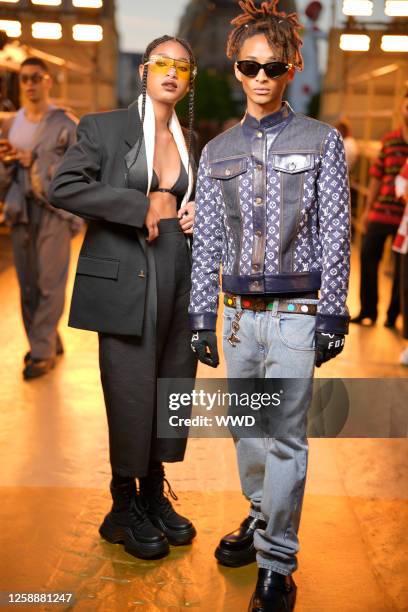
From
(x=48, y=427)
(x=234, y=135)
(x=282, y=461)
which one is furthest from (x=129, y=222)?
(x=48, y=427)

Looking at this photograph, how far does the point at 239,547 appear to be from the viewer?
3.05m

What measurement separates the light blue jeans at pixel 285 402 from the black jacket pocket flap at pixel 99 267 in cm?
43

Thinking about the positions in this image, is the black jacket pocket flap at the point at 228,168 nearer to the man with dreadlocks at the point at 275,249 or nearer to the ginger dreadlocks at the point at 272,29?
the man with dreadlocks at the point at 275,249

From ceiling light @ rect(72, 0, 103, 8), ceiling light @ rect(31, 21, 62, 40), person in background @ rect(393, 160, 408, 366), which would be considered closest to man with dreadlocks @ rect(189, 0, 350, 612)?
ceiling light @ rect(72, 0, 103, 8)

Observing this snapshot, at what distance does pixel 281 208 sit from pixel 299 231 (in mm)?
86

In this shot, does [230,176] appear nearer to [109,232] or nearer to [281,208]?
[281,208]

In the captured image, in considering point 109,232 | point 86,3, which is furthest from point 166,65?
point 86,3

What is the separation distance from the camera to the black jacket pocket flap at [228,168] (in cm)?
270

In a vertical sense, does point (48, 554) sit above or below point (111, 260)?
below

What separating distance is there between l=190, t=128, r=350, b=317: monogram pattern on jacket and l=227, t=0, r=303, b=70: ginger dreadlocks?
0.27 metres

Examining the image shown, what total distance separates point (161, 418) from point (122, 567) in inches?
25.9

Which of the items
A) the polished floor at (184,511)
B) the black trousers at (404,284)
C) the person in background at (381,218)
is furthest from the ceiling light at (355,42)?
the polished floor at (184,511)

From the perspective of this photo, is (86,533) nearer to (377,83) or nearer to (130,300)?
(130,300)

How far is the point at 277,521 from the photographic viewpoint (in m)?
2.73
